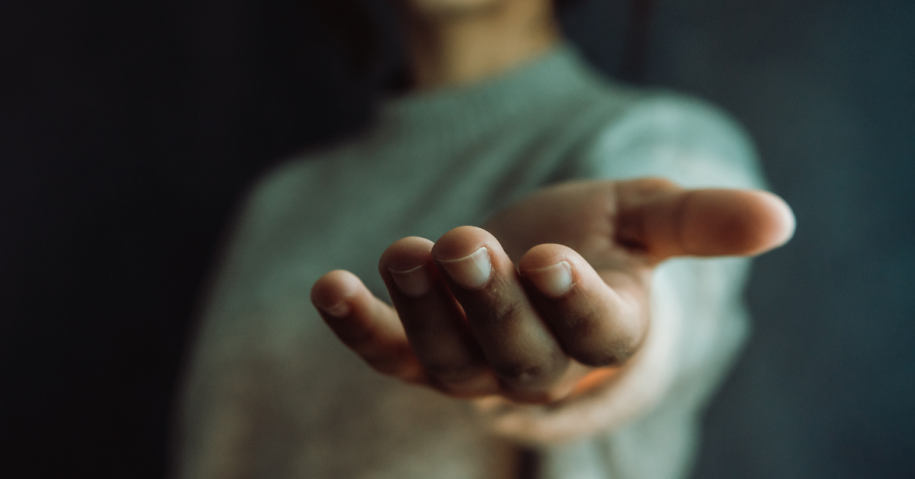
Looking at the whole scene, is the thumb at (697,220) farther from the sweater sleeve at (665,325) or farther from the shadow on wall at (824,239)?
the shadow on wall at (824,239)

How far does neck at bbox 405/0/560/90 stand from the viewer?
594 millimetres

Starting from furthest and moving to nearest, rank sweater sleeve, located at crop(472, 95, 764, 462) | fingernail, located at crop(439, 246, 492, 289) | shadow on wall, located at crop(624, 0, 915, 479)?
shadow on wall, located at crop(624, 0, 915, 479), sweater sleeve, located at crop(472, 95, 764, 462), fingernail, located at crop(439, 246, 492, 289)

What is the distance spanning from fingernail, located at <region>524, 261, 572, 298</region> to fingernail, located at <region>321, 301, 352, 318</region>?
7cm

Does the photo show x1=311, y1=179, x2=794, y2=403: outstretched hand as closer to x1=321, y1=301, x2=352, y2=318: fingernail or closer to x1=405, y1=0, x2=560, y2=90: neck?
x1=321, y1=301, x2=352, y2=318: fingernail

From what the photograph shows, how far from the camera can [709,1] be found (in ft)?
2.12

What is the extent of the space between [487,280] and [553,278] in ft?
0.07

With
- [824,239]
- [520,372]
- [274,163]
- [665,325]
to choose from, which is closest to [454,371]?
[520,372]

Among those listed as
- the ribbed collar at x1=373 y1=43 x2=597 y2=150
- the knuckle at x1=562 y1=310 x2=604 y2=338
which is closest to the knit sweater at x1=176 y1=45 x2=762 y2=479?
the ribbed collar at x1=373 y1=43 x2=597 y2=150

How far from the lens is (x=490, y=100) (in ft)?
1.94

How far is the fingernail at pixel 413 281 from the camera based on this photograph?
17 cm

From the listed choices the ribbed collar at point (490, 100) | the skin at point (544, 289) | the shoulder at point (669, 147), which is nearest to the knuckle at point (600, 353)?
the skin at point (544, 289)

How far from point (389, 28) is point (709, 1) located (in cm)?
47

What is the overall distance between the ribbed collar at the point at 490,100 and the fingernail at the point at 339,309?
1.37ft

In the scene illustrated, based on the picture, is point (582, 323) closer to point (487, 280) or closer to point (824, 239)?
point (487, 280)
